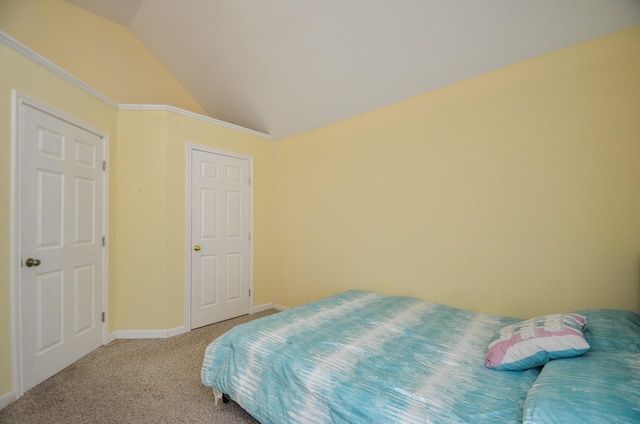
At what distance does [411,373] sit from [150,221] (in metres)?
2.78

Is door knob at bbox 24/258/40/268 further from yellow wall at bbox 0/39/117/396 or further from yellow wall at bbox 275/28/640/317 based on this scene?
yellow wall at bbox 275/28/640/317

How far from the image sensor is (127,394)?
6.16 ft

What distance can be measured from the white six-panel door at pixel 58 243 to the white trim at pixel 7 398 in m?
0.08

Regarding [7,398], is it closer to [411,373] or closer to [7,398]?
[7,398]

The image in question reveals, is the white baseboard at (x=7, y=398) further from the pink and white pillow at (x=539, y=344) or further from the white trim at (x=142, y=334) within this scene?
the pink and white pillow at (x=539, y=344)

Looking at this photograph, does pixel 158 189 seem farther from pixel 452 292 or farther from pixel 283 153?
pixel 452 292

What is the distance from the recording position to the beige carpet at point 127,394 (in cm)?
167

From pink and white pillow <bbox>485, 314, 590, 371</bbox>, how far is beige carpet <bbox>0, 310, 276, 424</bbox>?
1458mm

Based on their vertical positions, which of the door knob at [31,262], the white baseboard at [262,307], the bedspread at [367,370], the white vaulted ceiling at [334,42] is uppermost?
the white vaulted ceiling at [334,42]

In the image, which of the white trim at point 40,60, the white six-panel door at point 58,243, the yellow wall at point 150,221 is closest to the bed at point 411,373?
the white six-panel door at point 58,243

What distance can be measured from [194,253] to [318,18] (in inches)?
104

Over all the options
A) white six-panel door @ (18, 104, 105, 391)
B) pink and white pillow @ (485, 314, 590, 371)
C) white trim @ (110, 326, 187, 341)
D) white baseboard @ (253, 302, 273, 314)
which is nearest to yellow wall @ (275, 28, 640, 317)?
pink and white pillow @ (485, 314, 590, 371)

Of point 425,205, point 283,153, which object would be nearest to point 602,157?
point 425,205

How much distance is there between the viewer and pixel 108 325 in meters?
2.69
